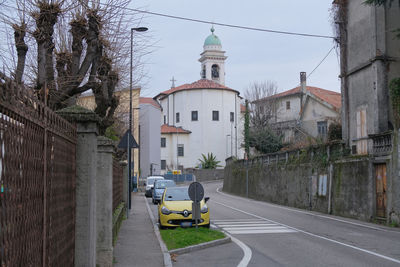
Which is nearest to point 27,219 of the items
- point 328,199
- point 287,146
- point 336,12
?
point 328,199

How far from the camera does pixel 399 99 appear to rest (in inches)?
890

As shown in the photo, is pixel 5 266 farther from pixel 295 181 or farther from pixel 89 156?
pixel 295 181

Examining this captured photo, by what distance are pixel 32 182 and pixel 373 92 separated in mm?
24019

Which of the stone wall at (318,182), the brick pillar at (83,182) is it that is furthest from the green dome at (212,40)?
the brick pillar at (83,182)

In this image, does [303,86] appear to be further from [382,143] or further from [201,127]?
[382,143]

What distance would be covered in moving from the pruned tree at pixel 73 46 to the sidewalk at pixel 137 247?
3.06 meters

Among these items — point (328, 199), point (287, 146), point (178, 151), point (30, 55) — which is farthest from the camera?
point (178, 151)

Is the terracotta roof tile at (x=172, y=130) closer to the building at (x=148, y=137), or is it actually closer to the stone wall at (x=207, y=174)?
the stone wall at (x=207, y=174)

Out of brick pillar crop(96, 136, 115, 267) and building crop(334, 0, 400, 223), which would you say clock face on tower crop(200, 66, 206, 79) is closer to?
building crop(334, 0, 400, 223)

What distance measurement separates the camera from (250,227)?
730 inches

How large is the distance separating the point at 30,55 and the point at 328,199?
17431 mm

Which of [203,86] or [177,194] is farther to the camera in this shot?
[203,86]

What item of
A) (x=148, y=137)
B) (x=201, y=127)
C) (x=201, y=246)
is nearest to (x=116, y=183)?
(x=201, y=246)

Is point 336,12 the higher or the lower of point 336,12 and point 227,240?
the higher
